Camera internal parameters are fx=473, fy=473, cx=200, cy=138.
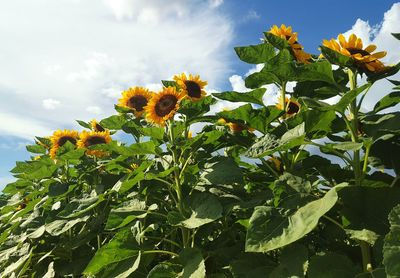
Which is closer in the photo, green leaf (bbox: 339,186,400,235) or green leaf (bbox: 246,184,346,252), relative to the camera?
green leaf (bbox: 246,184,346,252)

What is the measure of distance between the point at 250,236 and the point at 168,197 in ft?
4.36

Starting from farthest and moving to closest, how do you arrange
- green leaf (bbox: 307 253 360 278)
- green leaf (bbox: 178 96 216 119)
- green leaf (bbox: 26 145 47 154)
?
green leaf (bbox: 26 145 47 154), green leaf (bbox: 178 96 216 119), green leaf (bbox: 307 253 360 278)

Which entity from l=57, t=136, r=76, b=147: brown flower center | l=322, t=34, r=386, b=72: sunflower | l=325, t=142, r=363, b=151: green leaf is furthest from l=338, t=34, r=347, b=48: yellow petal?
l=57, t=136, r=76, b=147: brown flower center

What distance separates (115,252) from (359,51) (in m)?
1.59

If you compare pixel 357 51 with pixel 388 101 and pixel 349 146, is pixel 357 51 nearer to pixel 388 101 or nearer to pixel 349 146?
pixel 388 101

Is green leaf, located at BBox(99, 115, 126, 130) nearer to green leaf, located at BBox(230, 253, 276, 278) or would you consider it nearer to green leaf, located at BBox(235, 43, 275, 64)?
green leaf, located at BBox(235, 43, 275, 64)

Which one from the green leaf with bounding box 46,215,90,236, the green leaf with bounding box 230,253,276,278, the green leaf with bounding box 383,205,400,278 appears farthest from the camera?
the green leaf with bounding box 46,215,90,236

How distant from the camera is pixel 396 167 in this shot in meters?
2.08

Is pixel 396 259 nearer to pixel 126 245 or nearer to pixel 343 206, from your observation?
pixel 343 206

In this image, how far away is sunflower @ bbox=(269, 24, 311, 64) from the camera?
8.43ft

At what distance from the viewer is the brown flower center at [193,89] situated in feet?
10.2

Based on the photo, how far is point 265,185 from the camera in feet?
8.70

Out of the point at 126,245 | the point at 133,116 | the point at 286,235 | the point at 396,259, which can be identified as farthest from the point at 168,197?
the point at 396,259

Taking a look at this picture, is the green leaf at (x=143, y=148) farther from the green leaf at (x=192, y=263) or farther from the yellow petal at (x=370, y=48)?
the yellow petal at (x=370, y=48)
